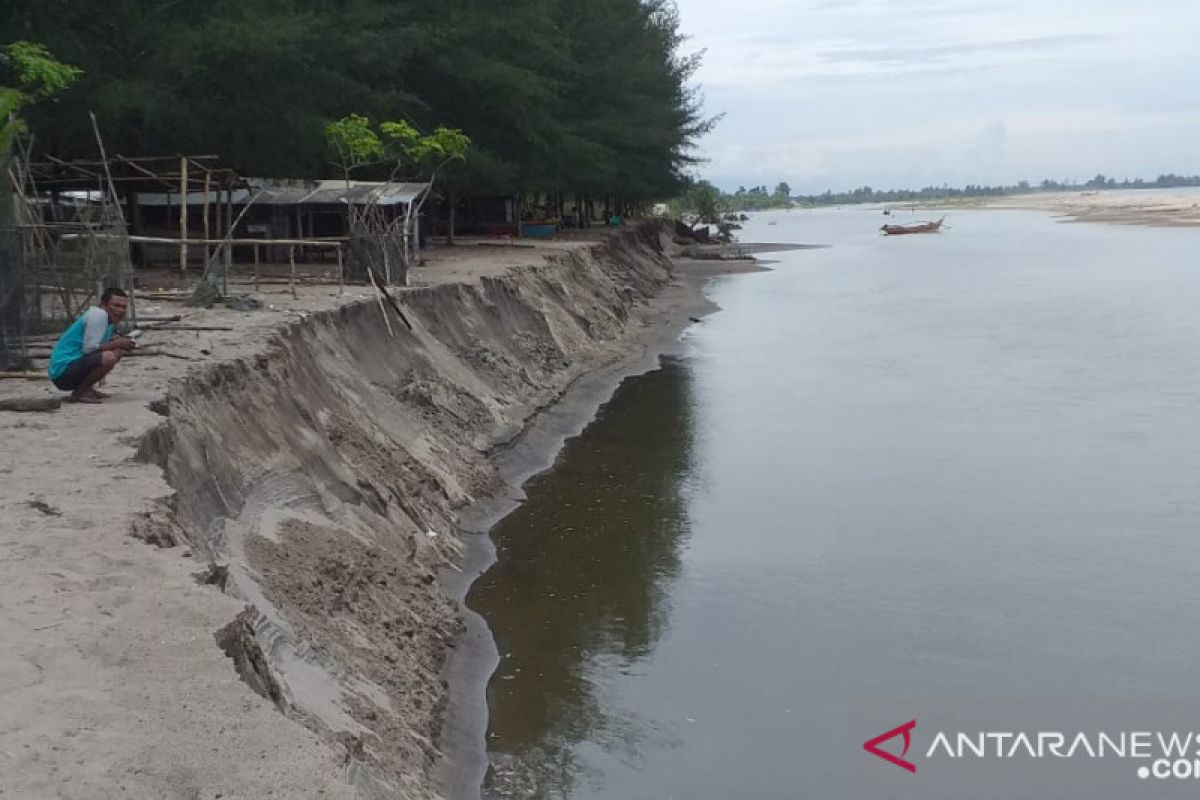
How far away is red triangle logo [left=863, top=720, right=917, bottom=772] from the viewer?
9258 mm

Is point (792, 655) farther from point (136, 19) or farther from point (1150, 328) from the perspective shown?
point (1150, 328)

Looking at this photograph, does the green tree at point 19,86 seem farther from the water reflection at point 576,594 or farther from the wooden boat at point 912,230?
Result: the wooden boat at point 912,230

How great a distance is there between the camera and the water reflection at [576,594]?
376 inches

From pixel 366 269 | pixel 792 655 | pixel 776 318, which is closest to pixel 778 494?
pixel 792 655

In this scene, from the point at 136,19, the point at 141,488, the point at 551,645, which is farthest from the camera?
the point at 136,19

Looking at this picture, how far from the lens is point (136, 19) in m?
23.5

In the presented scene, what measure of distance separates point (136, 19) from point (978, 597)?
19.0 meters

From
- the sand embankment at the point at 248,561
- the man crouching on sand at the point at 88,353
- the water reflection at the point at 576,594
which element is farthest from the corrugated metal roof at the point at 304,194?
the man crouching on sand at the point at 88,353

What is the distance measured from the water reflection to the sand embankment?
1.99ft

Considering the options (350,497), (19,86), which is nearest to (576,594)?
(350,497)

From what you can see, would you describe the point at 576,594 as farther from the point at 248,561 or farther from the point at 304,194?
the point at 304,194

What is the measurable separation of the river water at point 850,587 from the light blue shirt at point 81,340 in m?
4.38

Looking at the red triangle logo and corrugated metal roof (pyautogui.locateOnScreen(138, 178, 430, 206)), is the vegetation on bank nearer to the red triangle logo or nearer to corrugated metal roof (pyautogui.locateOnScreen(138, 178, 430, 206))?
corrugated metal roof (pyautogui.locateOnScreen(138, 178, 430, 206))

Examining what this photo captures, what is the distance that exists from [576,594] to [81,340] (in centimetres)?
532
